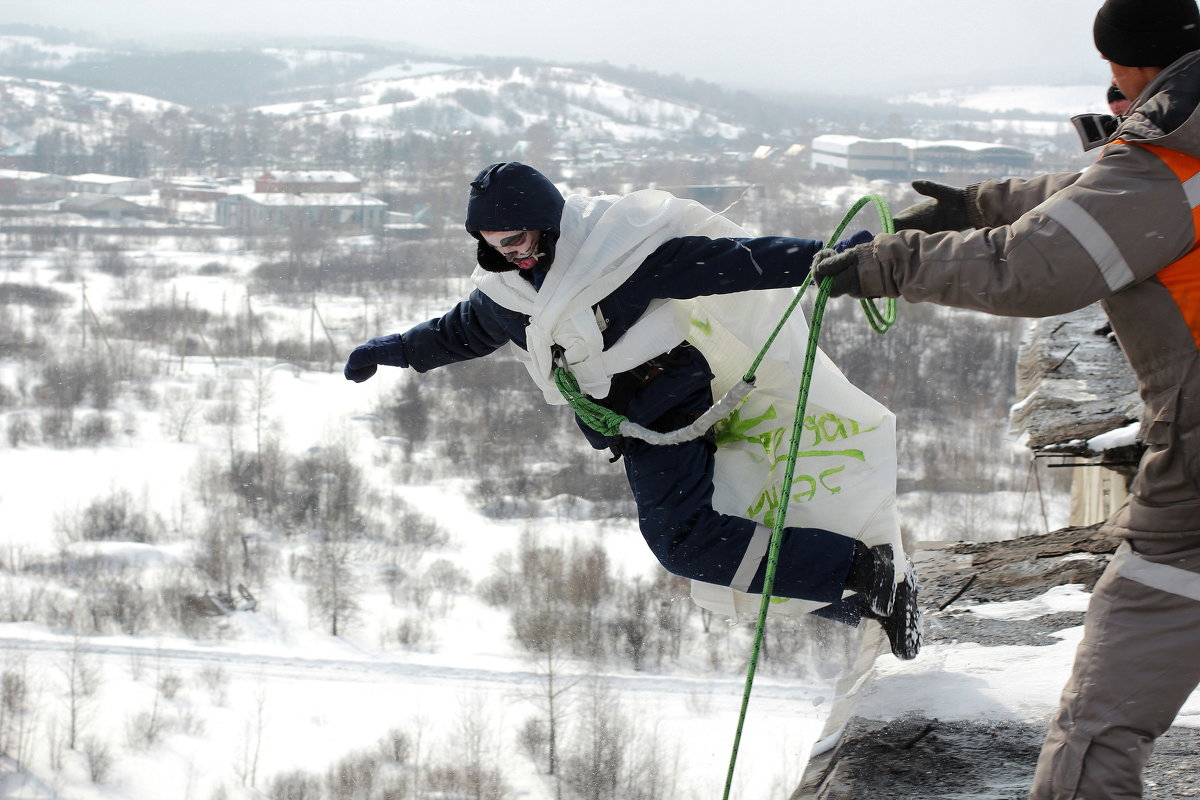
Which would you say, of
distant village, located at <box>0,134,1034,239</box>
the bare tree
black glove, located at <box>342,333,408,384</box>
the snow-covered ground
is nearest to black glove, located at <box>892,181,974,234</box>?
black glove, located at <box>342,333,408,384</box>

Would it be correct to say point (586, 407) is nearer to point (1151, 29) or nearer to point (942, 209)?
point (942, 209)

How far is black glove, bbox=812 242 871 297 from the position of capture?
5.77 feet

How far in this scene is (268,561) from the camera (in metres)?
26.1

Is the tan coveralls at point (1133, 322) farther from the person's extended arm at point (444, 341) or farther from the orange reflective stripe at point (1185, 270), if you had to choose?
the person's extended arm at point (444, 341)

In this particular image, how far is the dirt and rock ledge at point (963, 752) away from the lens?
82.0 inches

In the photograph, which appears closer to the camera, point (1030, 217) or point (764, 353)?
point (1030, 217)

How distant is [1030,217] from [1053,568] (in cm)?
194

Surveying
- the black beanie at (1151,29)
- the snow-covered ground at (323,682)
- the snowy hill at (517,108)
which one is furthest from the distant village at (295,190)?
the black beanie at (1151,29)

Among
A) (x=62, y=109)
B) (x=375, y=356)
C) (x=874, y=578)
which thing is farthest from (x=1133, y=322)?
(x=62, y=109)

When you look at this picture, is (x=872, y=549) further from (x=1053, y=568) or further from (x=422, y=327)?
(x=422, y=327)

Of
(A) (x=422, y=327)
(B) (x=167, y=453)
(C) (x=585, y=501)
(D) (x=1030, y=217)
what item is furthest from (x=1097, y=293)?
(B) (x=167, y=453)

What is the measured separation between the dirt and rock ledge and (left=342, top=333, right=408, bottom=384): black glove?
156 centimetres

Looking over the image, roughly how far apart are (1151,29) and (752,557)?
137cm

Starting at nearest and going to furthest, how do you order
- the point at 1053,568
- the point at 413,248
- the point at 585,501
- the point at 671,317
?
the point at 671,317 < the point at 1053,568 < the point at 585,501 < the point at 413,248
